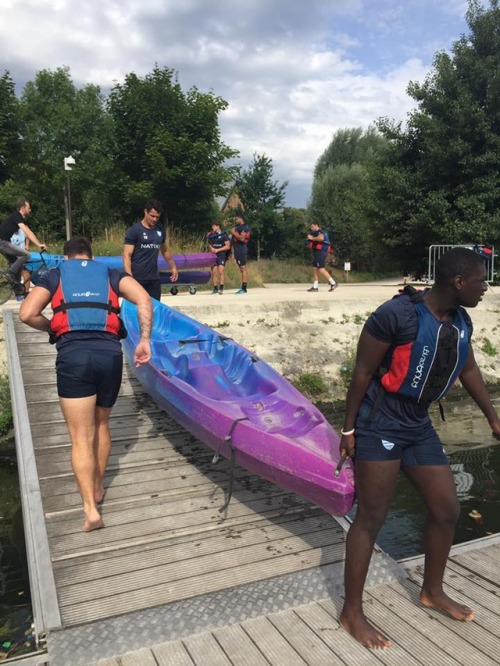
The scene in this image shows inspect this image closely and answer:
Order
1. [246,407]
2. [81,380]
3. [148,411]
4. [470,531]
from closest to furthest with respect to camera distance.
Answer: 1. [81,380]
2. [246,407]
3. [470,531]
4. [148,411]

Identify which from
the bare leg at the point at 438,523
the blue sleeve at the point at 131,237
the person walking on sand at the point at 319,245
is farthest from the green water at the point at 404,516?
the person walking on sand at the point at 319,245

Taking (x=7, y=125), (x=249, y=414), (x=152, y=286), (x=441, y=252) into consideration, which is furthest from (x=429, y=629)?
(x=7, y=125)

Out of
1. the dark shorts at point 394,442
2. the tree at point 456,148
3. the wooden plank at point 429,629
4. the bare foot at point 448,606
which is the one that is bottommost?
the wooden plank at point 429,629

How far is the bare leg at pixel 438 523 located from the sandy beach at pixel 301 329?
6.48m

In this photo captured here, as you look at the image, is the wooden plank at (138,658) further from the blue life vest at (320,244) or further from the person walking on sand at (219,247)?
the blue life vest at (320,244)

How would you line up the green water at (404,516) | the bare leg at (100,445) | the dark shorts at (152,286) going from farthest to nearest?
1. the dark shorts at (152,286)
2. the green water at (404,516)
3. the bare leg at (100,445)

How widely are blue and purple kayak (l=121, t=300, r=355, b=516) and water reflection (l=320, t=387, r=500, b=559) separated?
63.4 inches

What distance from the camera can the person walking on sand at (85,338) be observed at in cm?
322

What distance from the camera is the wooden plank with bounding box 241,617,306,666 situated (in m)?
2.30

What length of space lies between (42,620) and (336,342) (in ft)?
26.2

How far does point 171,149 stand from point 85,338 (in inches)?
804

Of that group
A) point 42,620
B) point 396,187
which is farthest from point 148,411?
point 396,187

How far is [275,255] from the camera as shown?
38562mm

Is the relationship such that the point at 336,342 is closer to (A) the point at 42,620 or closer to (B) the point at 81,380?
(B) the point at 81,380
